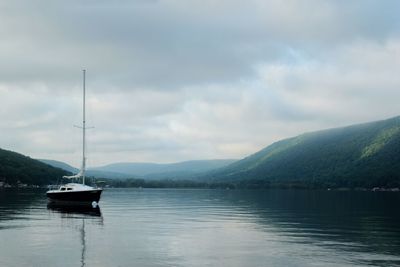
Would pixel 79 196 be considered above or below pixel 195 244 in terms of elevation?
above

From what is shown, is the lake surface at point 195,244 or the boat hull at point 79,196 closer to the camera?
the lake surface at point 195,244

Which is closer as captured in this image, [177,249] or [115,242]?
[177,249]

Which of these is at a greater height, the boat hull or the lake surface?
the boat hull

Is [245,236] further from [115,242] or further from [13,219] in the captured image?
[13,219]

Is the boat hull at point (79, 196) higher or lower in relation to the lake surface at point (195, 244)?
higher

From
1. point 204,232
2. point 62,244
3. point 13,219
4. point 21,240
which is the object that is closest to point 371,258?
point 204,232

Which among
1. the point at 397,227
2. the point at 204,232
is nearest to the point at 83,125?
the point at 204,232

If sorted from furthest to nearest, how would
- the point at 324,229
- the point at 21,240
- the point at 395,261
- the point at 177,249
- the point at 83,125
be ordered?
the point at 83,125 < the point at 324,229 < the point at 21,240 < the point at 177,249 < the point at 395,261

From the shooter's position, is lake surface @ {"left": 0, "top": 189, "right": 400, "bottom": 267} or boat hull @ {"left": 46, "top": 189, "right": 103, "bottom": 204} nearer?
lake surface @ {"left": 0, "top": 189, "right": 400, "bottom": 267}

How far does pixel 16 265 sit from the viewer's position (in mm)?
29641

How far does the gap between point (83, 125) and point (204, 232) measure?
52372 millimetres

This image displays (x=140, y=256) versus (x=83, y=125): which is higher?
(x=83, y=125)

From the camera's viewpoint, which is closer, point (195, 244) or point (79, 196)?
point (195, 244)

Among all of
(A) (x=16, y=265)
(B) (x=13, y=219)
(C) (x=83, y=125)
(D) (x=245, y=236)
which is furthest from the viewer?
(C) (x=83, y=125)
